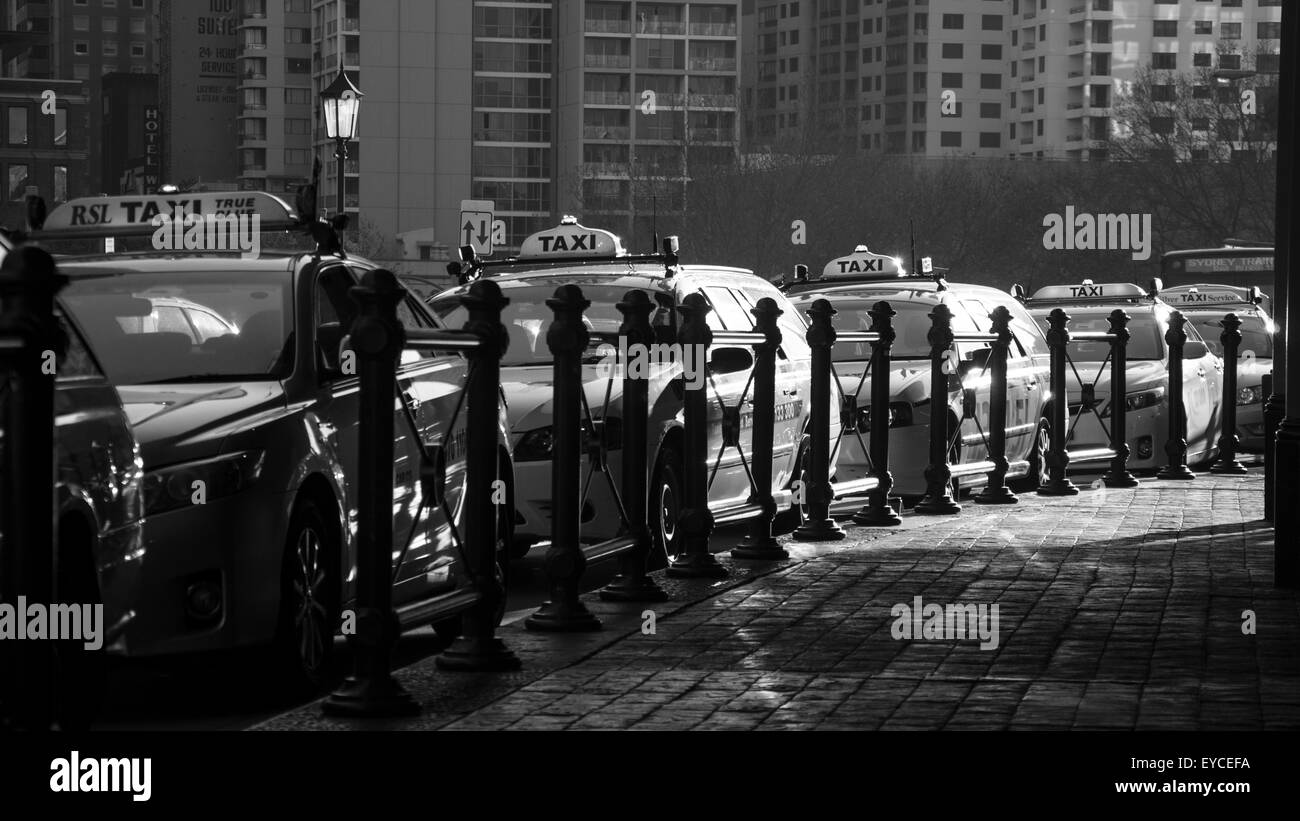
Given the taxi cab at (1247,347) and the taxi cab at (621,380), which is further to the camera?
the taxi cab at (1247,347)

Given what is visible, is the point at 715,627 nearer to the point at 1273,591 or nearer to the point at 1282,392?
the point at 1273,591

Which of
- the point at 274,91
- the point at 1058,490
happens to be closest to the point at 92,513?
the point at 1058,490

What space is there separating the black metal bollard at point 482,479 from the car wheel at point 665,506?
3152 millimetres

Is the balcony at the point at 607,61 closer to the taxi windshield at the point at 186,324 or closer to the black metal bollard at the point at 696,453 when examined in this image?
the black metal bollard at the point at 696,453

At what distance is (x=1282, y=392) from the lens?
14.9 metres

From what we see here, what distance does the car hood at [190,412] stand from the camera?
6867 mm

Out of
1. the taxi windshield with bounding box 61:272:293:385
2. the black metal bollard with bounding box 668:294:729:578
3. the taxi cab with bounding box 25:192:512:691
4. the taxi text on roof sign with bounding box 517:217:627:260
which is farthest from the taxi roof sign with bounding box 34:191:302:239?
the taxi text on roof sign with bounding box 517:217:627:260

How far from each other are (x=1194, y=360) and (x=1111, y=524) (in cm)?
754

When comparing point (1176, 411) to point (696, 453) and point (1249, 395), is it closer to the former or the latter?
point (1249, 395)

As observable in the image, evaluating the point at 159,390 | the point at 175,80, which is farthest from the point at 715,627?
the point at 175,80

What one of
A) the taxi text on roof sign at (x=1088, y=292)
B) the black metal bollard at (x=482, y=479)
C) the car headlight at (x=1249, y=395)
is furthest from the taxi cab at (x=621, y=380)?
the car headlight at (x=1249, y=395)

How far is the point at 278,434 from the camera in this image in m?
7.24

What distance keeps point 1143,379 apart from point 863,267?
9.70ft

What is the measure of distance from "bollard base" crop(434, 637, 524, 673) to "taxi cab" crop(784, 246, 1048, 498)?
20.2 feet
